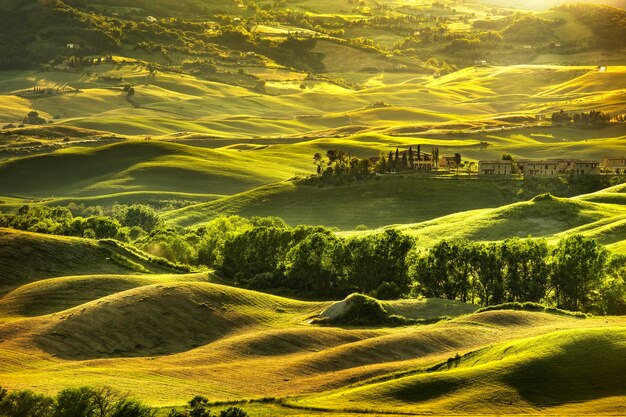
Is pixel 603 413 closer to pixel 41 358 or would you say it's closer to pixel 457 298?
pixel 41 358

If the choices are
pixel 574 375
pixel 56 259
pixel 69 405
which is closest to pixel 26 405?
pixel 69 405

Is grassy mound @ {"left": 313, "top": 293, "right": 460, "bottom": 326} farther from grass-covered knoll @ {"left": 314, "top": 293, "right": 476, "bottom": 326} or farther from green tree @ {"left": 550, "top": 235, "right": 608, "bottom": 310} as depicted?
green tree @ {"left": 550, "top": 235, "right": 608, "bottom": 310}

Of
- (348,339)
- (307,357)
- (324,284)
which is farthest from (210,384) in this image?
(324,284)

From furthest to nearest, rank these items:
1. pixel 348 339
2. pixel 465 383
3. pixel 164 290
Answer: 1. pixel 164 290
2. pixel 348 339
3. pixel 465 383

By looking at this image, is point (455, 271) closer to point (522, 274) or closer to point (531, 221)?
point (522, 274)

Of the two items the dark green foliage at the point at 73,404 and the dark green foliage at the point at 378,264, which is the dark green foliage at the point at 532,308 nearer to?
the dark green foliage at the point at 378,264
